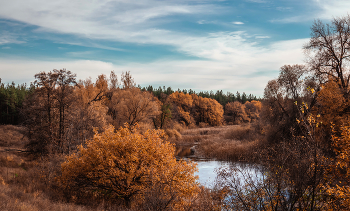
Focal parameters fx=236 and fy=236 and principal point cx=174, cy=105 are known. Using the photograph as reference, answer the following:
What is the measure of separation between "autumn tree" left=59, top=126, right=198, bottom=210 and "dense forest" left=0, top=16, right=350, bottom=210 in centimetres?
5

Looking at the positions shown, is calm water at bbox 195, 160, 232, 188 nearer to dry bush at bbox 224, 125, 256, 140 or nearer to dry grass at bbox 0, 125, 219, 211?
dry grass at bbox 0, 125, 219, 211

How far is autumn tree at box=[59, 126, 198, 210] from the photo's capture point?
38.0 feet

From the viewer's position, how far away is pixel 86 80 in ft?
162

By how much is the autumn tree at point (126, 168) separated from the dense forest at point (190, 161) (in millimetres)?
52

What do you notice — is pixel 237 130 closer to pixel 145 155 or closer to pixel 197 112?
pixel 145 155

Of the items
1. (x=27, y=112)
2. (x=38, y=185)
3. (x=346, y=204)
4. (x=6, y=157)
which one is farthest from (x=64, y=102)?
(x=346, y=204)

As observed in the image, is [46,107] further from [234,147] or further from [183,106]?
[183,106]

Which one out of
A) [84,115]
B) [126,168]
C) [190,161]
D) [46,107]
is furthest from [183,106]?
[126,168]

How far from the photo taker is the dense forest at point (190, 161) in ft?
26.5


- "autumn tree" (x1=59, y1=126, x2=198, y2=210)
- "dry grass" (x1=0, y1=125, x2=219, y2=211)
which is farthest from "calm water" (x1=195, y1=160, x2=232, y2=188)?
"autumn tree" (x1=59, y1=126, x2=198, y2=210)

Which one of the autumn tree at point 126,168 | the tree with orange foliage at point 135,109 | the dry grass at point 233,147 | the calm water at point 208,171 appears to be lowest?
the calm water at point 208,171

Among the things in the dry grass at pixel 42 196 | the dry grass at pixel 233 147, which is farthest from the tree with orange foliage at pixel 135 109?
the dry grass at pixel 42 196

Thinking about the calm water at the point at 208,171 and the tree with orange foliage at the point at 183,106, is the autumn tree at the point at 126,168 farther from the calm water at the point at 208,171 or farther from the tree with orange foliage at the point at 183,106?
the tree with orange foliage at the point at 183,106

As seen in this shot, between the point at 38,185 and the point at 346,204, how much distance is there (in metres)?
15.2
